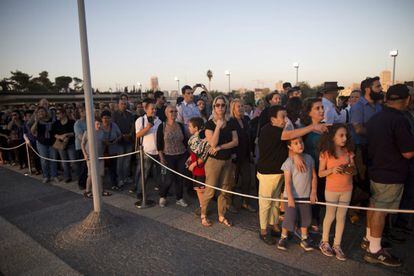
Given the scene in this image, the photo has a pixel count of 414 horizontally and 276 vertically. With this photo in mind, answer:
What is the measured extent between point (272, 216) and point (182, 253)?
1.41 metres

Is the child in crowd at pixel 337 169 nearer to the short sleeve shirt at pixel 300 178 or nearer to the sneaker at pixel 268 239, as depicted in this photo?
the short sleeve shirt at pixel 300 178

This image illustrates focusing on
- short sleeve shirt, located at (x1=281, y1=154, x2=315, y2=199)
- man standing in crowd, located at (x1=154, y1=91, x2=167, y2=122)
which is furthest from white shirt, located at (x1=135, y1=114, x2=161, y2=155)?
short sleeve shirt, located at (x1=281, y1=154, x2=315, y2=199)

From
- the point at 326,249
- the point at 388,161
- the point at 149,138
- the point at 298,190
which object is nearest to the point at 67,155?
the point at 149,138

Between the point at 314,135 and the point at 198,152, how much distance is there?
1.87 m

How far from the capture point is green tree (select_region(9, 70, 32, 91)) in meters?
48.7

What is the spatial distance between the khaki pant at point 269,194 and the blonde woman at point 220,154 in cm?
70

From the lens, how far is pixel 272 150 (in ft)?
12.7

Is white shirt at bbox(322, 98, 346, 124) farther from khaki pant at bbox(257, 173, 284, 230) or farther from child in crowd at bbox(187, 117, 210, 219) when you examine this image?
child in crowd at bbox(187, 117, 210, 219)

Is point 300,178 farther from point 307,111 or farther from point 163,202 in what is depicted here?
point 163,202

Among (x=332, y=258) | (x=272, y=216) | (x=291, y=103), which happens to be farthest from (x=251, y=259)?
(x=291, y=103)

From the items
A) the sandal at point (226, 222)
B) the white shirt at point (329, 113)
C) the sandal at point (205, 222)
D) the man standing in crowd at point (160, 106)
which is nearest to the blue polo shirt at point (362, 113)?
the white shirt at point (329, 113)

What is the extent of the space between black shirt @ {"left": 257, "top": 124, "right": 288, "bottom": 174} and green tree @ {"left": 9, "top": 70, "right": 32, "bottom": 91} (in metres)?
55.1

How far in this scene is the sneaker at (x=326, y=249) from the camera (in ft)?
11.8

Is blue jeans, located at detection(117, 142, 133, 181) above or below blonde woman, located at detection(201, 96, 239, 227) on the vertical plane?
below
